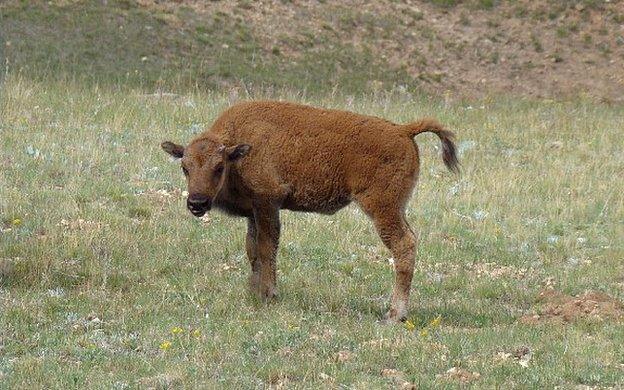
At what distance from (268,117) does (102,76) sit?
14107 millimetres

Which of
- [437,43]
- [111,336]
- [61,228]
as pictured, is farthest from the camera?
[437,43]

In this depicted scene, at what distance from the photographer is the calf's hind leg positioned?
10367 mm

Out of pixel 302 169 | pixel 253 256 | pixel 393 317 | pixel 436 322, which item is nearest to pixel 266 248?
pixel 253 256

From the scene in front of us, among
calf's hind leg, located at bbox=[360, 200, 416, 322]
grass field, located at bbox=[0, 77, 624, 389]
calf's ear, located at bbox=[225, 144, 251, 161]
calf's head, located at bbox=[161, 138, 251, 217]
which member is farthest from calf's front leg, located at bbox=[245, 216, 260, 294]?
calf's hind leg, located at bbox=[360, 200, 416, 322]

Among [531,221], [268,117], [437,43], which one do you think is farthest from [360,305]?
[437,43]

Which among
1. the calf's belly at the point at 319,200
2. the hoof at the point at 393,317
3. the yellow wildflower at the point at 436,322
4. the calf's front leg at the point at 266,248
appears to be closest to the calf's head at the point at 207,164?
the calf's front leg at the point at 266,248

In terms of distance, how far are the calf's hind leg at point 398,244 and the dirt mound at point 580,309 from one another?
3.59 feet

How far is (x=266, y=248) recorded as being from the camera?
10.8 metres

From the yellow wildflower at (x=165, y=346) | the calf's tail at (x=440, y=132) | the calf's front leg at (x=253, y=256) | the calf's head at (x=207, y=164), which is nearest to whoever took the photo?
the yellow wildflower at (x=165, y=346)

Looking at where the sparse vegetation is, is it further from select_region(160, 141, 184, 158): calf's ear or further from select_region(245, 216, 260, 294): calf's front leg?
select_region(160, 141, 184, 158): calf's ear

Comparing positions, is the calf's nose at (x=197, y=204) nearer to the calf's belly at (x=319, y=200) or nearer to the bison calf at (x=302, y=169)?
the bison calf at (x=302, y=169)

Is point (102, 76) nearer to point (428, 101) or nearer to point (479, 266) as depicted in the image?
point (428, 101)

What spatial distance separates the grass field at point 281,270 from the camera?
8656mm

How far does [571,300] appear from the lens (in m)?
11.0
